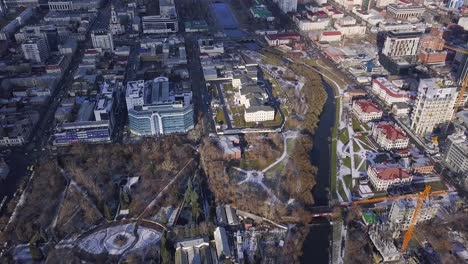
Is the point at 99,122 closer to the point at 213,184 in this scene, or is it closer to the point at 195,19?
the point at 213,184

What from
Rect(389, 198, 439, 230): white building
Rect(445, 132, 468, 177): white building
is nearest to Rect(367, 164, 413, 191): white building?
Rect(389, 198, 439, 230): white building

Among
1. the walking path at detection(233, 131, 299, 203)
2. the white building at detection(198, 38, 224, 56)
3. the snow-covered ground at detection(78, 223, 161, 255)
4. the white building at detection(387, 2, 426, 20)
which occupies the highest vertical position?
Result: the white building at detection(387, 2, 426, 20)

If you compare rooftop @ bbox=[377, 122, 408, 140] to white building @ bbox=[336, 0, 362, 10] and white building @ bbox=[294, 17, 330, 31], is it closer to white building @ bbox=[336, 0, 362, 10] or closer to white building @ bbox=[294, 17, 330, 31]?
white building @ bbox=[294, 17, 330, 31]

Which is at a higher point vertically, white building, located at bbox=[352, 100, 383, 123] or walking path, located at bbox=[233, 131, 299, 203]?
white building, located at bbox=[352, 100, 383, 123]

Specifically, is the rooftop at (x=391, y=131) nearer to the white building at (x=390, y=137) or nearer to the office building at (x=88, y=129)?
the white building at (x=390, y=137)

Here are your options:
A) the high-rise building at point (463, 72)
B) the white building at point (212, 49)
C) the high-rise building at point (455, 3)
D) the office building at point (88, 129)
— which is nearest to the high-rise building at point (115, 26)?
the white building at point (212, 49)

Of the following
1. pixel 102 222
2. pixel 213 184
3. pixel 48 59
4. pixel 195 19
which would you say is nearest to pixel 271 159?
pixel 213 184
